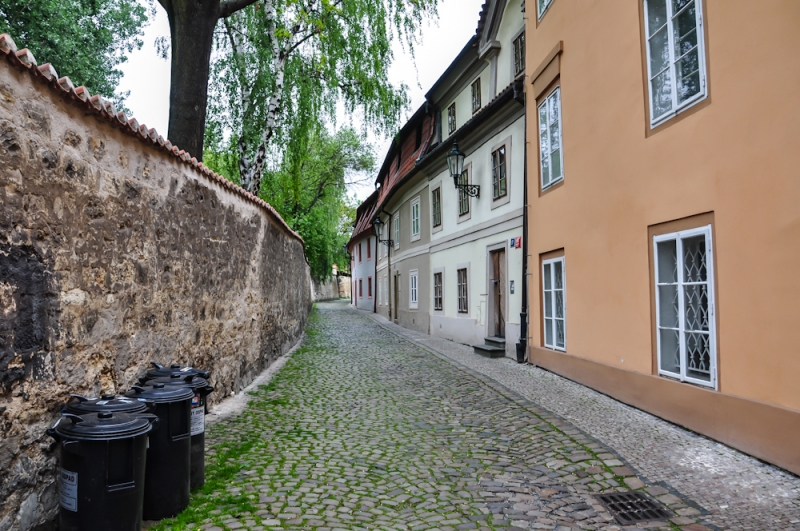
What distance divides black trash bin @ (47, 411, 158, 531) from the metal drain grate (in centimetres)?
293

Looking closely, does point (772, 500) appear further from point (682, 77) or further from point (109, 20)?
point (109, 20)

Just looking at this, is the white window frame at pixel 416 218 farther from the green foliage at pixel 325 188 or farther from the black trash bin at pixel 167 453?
the black trash bin at pixel 167 453

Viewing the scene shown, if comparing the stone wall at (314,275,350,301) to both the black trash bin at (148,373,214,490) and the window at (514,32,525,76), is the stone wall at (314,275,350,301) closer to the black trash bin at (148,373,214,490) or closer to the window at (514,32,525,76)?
the window at (514,32,525,76)

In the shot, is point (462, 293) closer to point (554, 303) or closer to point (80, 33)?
point (554, 303)

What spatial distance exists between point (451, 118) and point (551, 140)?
7315mm

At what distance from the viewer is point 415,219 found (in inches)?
803

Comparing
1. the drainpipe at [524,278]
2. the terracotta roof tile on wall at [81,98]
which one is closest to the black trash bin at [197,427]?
the terracotta roof tile on wall at [81,98]

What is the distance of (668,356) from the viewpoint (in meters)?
6.62

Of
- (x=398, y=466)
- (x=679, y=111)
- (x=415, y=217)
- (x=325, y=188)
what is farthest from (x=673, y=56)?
(x=325, y=188)

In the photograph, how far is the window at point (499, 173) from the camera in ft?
41.7

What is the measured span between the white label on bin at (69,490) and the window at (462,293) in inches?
483

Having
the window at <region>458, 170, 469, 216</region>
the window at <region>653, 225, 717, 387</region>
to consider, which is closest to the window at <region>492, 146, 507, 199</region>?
the window at <region>458, 170, 469, 216</region>

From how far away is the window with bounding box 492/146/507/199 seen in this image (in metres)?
12.7

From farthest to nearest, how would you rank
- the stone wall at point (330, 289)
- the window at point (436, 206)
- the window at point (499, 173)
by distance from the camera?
the stone wall at point (330, 289) → the window at point (436, 206) → the window at point (499, 173)
